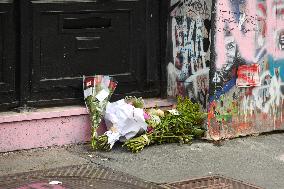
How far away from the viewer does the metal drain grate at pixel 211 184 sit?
5.85 m

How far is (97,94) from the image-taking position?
709 centimetres

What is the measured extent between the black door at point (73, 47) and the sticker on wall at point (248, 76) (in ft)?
3.26

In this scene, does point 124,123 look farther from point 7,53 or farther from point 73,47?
point 7,53

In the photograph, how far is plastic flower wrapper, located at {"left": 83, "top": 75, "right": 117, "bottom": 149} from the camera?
22.9 feet

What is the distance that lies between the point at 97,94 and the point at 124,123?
1.49ft

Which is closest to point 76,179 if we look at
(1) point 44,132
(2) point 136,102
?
(1) point 44,132

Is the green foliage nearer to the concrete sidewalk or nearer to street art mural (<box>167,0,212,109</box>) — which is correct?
the concrete sidewalk

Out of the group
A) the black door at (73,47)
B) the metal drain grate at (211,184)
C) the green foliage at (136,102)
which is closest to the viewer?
the metal drain grate at (211,184)

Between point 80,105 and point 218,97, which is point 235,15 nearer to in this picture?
point 218,97

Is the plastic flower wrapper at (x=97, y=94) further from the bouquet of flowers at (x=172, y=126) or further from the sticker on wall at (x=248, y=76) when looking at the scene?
the sticker on wall at (x=248, y=76)

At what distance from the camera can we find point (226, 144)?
24.2 ft

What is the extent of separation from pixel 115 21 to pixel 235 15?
4.50 feet

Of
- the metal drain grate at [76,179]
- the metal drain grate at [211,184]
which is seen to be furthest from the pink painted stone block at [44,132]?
the metal drain grate at [211,184]

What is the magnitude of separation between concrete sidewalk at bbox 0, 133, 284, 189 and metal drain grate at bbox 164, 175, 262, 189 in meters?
0.11
